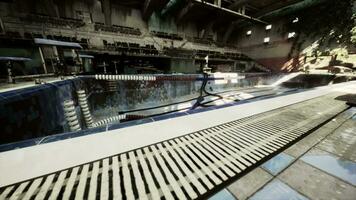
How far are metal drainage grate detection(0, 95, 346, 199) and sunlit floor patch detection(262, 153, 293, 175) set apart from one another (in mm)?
45

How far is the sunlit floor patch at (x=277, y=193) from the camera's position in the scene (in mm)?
587

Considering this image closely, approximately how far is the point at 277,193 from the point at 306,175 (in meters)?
0.23

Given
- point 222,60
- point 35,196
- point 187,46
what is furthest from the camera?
point 187,46

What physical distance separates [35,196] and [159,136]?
0.68m

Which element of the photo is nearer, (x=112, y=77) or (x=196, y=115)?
(x=196, y=115)

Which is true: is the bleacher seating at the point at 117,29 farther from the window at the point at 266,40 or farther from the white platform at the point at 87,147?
the window at the point at 266,40

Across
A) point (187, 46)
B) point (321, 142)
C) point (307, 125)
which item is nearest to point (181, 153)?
point (321, 142)

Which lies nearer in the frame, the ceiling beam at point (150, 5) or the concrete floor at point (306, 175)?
the concrete floor at point (306, 175)

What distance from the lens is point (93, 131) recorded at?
3.72 feet

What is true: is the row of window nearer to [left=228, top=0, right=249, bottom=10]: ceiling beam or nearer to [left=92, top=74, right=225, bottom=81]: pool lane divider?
[left=228, top=0, right=249, bottom=10]: ceiling beam

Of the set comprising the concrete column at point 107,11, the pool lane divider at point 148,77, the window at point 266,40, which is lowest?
the pool lane divider at point 148,77

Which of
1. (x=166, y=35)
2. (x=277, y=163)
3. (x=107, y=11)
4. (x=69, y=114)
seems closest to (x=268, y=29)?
(x=166, y=35)

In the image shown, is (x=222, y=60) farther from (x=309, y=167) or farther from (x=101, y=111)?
(x=309, y=167)

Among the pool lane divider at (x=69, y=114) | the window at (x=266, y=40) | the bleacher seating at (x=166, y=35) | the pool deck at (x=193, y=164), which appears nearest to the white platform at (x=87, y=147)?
the pool deck at (x=193, y=164)
